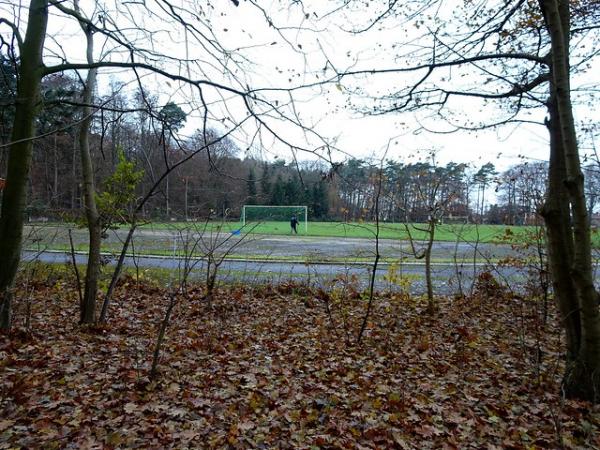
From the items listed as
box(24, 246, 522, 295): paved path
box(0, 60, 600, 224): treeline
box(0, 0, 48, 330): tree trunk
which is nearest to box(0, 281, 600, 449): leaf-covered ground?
box(0, 0, 48, 330): tree trunk

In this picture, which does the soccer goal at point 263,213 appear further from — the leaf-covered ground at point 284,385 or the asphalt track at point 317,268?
the leaf-covered ground at point 284,385

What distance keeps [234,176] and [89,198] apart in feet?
8.45

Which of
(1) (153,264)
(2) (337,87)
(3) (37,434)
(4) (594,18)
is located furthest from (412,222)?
(1) (153,264)

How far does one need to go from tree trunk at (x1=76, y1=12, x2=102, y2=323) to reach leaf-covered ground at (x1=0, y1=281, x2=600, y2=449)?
40 cm

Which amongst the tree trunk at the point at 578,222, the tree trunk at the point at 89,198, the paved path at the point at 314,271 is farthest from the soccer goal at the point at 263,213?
the tree trunk at the point at 578,222

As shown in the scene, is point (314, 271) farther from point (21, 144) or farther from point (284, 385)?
point (21, 144)

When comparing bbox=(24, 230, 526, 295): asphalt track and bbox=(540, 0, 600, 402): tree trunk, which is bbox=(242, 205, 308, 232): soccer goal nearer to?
bbox=(24, 230, 526, 295): asphalt track

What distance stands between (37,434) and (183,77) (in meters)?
3.05

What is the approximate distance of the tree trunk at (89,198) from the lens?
17.6ft

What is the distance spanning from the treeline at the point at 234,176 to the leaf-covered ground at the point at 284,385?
1.93 metres

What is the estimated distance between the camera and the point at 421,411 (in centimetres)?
344

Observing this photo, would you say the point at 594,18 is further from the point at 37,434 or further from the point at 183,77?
the point at 37,434

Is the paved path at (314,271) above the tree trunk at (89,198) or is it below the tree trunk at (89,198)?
below

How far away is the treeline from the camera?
3955mm
